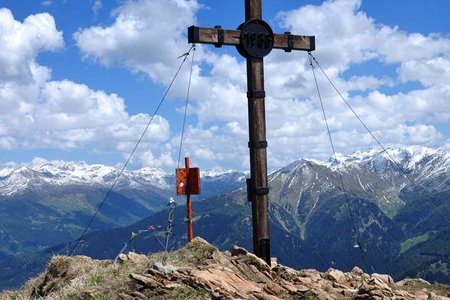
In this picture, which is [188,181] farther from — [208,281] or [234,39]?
[208,281]

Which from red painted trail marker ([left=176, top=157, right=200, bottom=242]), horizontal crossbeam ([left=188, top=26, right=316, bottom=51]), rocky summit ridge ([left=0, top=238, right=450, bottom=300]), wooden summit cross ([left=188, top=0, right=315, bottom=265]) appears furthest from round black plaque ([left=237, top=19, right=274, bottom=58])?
rocky summit ridge ([left=0, top=238, right=450, bottom=300])

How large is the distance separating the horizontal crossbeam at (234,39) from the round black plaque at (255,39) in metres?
0.25

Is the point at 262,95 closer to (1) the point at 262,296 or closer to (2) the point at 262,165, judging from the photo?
(2) the point at 262,165

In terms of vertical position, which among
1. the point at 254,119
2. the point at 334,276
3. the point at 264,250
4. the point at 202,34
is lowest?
the point at 334,276

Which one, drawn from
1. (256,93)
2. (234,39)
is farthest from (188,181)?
(234,39)

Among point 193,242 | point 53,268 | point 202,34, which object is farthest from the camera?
point 53,268

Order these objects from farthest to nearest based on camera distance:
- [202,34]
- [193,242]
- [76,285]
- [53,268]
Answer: [53,268] < [193,242] < [202,34] < [76,285]

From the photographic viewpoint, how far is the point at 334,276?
1966 cm

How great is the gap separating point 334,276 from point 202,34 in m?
9.96

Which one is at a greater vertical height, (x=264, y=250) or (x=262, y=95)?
(x=262, y=95)

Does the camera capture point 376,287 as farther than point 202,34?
No

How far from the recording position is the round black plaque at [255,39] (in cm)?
1833

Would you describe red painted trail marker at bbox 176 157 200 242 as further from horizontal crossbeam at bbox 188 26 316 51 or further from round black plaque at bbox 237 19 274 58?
horizontal crossbeam at bbox 188 26 316 51

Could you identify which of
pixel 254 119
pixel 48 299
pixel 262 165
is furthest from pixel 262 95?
pixel 48 299
